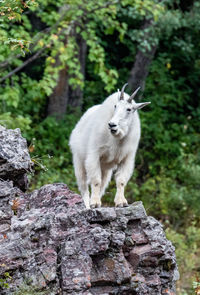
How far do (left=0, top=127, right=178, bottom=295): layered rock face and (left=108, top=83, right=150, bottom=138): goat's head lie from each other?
1.04 metres

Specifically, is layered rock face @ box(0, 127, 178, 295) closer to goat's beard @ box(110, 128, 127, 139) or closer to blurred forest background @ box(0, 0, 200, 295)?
goat's beard @ box(110, 128, 127, 139)

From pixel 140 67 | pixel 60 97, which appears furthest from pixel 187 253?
pixel 140 67

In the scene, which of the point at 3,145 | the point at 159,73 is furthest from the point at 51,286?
the point at 159,73

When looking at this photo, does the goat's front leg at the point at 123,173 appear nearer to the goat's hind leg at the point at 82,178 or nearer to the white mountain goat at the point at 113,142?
the white mountain goat at the point at 113,142

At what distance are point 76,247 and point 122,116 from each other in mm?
2096

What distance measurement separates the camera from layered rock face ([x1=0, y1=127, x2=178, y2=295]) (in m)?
5.07

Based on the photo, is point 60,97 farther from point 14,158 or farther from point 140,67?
point 14,158

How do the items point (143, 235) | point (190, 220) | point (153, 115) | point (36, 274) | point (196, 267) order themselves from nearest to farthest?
point (36, 274)
point (143, 235)
point (196, 267)
point (190, 220)
point (153, 115)

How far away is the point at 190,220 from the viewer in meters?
13.5

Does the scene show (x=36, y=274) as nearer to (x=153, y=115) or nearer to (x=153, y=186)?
(x=153, y=186)

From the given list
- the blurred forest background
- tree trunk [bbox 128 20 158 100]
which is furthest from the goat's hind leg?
tree trunk [bbox 128 20 158 100]

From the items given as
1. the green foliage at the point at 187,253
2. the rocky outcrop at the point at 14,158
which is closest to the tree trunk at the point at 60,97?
the green foliage at the point at 187,253

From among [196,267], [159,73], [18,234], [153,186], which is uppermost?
[159,73]

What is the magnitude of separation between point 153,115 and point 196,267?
5501 millimetres
